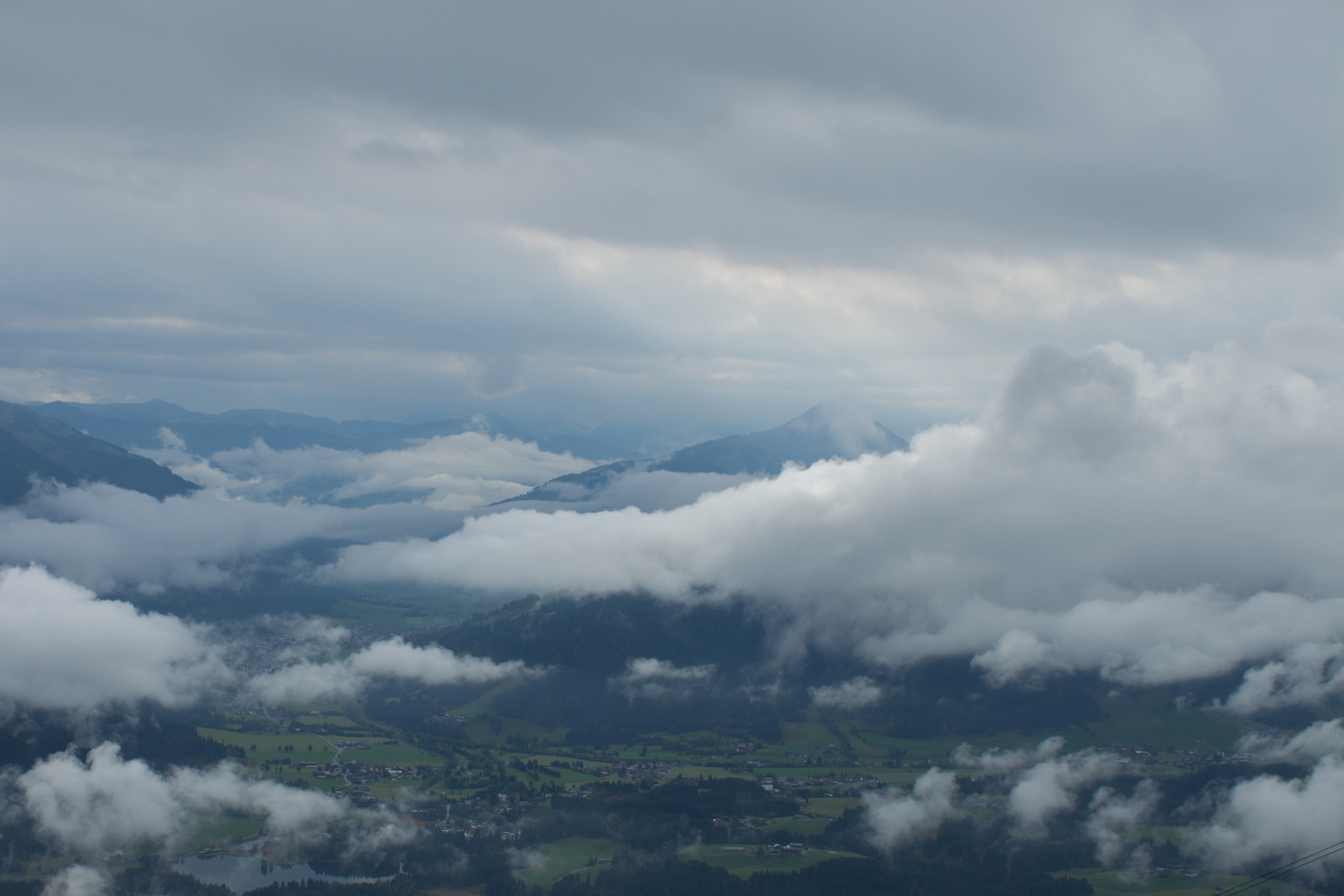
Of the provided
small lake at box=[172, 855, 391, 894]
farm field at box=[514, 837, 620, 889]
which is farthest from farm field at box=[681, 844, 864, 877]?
small lake at box=[172, 855, 391, 894]

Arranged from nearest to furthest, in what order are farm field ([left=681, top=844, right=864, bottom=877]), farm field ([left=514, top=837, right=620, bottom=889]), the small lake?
the small lake < farm field ([left=514, top=837, right=620, bottom=889]) < farm field ([left=681, top=844, right=864, bottom=877])

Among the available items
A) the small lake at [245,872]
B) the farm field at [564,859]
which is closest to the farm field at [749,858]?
the farm field at [564,859]

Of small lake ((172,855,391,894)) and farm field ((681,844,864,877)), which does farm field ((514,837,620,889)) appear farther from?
small lake ((172,855,391,894))

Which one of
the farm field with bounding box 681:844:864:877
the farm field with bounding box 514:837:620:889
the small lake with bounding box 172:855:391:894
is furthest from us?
the farm field with bounding box 681:844:864:877

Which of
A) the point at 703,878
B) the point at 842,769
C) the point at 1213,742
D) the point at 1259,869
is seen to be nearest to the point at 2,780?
the point at 703,878

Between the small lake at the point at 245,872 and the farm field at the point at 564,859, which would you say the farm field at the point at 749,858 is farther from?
the small lake at the point at 245,872

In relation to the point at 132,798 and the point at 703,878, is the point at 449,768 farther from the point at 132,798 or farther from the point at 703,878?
the point at 703,878

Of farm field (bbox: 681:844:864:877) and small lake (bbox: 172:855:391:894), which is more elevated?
farm field (bbox: 681:844:864:877)

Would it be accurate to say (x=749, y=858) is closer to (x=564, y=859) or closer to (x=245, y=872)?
(x=564, y=859)
